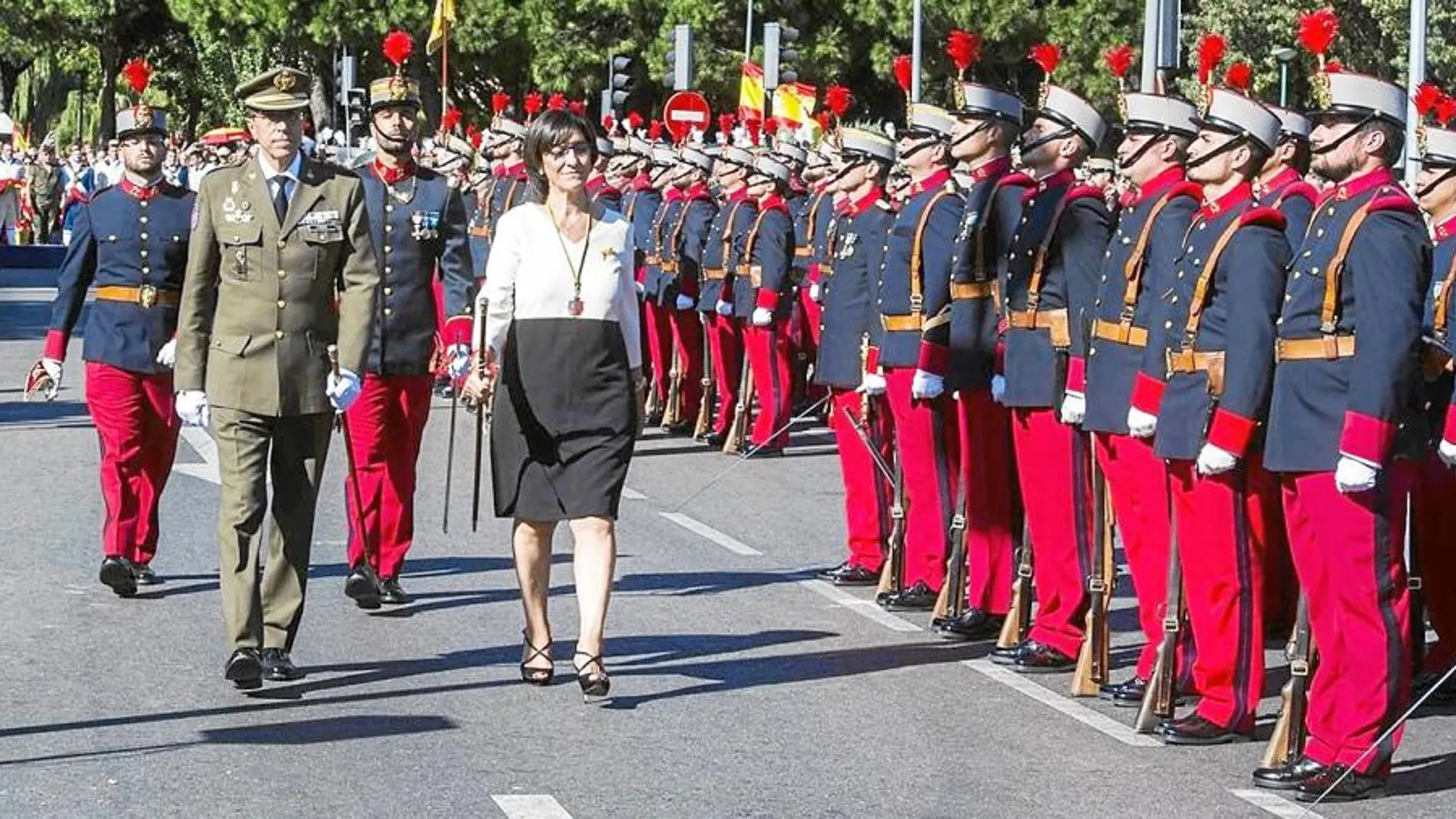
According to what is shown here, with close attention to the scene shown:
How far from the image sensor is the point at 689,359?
21.6 meters

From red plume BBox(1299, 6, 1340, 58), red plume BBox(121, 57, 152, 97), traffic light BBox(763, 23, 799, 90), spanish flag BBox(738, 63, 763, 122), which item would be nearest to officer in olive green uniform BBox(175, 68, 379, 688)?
red plume BBox(121, 57, 152, 97)

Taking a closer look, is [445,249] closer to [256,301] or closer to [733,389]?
[256,301]

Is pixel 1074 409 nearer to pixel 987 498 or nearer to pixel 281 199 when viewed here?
pixel 987 498

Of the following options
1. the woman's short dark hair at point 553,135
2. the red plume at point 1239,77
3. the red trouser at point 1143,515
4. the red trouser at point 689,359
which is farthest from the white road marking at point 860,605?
the red trouser at point 689,359

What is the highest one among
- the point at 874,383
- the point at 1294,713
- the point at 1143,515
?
the point at 874,383

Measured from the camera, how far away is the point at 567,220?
10.1 meters

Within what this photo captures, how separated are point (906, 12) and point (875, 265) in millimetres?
39831

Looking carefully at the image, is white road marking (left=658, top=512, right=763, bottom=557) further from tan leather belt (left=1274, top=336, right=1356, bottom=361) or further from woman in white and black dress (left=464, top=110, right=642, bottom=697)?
tan leather belt (left=1274, top=336, right=1356, bottom=361)

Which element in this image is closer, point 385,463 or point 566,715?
point 566,715

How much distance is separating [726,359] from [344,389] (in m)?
10.7

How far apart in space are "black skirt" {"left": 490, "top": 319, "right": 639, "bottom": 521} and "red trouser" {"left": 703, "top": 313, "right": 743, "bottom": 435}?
10596 mm

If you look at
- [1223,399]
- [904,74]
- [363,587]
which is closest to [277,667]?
[363,587]

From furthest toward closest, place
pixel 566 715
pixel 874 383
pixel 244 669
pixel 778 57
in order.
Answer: pixel 778 57
pixel 874 383
pixel 244 669
pixel 566 715

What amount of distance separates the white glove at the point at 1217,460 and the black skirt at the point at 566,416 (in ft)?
6.65
